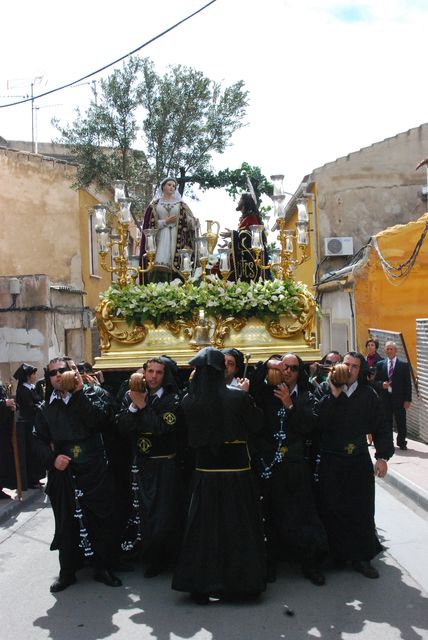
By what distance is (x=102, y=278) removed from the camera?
960 inches

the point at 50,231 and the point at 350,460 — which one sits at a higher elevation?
the point at 50,231

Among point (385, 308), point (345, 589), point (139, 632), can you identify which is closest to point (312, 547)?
point (345, 589)

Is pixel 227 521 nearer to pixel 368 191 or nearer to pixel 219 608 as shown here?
pixel 219 608

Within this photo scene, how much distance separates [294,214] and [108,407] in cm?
2024

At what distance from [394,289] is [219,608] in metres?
12.1

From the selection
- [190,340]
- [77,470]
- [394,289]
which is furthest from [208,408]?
[394,289]

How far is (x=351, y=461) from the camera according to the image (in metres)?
5.51

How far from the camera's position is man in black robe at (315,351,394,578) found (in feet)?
17.9

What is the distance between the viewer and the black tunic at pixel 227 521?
482 cm

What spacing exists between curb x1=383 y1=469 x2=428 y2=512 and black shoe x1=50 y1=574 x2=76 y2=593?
3.98 m

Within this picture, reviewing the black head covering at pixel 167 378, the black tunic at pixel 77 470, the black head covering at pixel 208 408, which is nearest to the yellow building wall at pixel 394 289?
the black head covering at pixel 167 378

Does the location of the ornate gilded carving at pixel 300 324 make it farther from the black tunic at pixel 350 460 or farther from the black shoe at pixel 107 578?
the black shoe at pixel 107 578

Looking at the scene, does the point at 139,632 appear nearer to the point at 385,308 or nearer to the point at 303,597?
the point at 303,597

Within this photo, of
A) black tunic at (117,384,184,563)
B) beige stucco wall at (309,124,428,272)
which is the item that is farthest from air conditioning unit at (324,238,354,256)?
black tunic at (117,384,184,563)
